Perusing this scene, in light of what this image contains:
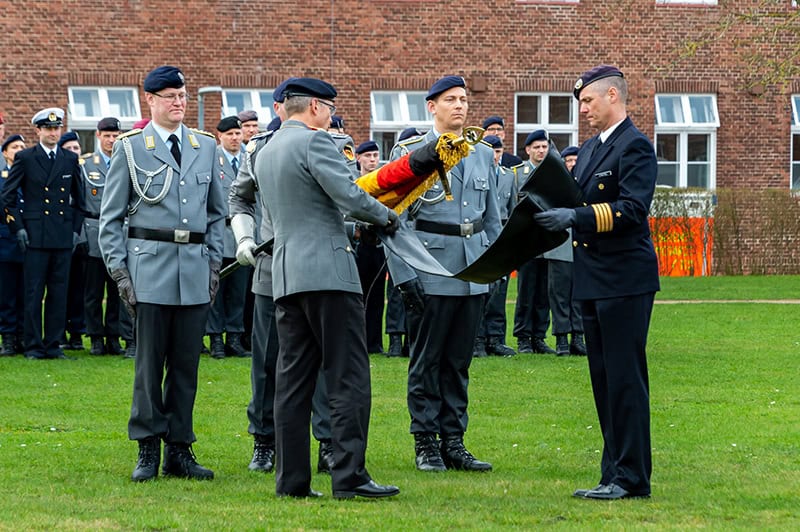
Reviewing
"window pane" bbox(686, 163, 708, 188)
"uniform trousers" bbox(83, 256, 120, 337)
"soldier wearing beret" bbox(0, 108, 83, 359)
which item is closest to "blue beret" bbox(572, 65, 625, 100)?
"soldier wearing beret" bbox(0, 108, 83, 359)

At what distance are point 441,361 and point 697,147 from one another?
78.2 ft

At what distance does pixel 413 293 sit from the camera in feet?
26.3

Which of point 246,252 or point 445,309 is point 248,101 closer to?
point 445,309

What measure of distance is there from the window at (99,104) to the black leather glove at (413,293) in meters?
20.7

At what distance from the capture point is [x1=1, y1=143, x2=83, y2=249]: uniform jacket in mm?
14188

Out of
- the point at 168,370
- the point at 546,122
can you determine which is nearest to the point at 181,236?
the point at 168,370

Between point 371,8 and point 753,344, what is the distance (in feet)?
51.2

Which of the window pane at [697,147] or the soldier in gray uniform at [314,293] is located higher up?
the window pane at [697,147]

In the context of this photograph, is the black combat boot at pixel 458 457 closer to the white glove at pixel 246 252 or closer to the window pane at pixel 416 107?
the white glove at pixel 246 252

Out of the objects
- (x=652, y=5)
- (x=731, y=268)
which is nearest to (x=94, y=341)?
(x=731, y=268)

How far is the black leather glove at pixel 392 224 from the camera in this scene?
7.25 m

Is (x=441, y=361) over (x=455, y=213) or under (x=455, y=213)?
under

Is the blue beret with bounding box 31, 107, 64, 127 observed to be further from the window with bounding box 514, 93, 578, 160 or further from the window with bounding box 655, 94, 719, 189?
the window with bounding box 655, 94, 719, 189

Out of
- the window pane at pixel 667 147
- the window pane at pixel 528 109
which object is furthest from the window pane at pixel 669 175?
the window pane at pixel 528 109
